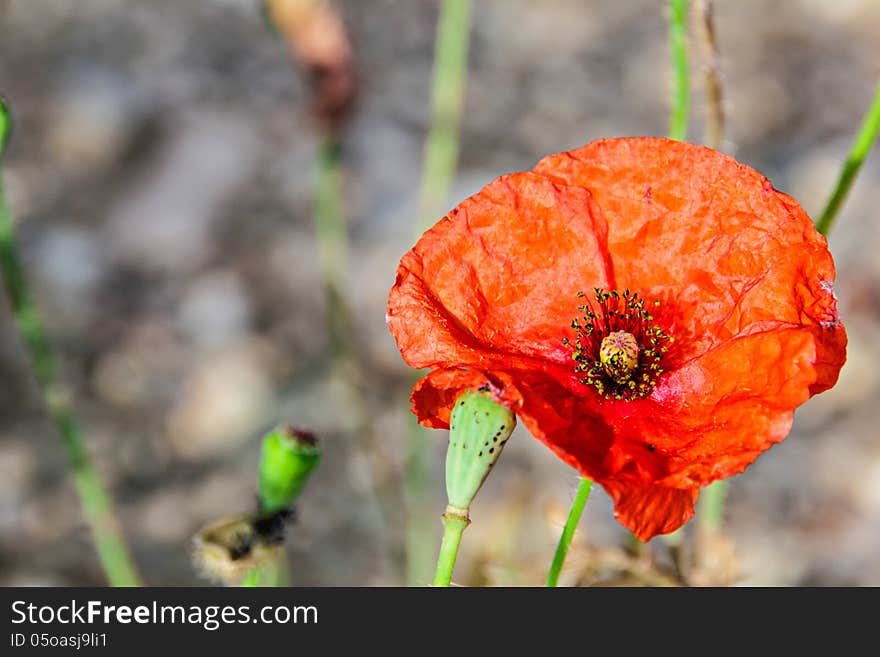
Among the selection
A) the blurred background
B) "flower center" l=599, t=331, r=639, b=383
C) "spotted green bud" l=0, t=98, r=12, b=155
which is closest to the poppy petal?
"flower center" l=599, t=331, r=639, b=383

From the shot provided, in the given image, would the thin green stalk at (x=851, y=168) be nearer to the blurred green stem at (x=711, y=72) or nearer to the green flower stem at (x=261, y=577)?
the blurred green stem at (x=711, y=72)

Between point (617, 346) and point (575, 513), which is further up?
point (617, 346)

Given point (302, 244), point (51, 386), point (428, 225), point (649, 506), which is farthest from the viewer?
point (302, 244)

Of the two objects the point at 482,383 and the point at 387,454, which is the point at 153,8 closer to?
the point at 387,454

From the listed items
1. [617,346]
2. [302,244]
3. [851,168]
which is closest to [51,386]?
[617,346]

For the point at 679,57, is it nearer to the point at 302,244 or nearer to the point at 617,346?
the point at 617,346

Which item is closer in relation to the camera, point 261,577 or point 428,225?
point 261,577

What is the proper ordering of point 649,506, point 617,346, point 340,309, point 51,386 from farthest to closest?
point 340,309 → point 51,386 → point 617,346 → point 649,506

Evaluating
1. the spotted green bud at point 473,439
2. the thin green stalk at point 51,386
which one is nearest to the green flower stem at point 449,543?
the spotted green bud at point 473,439
